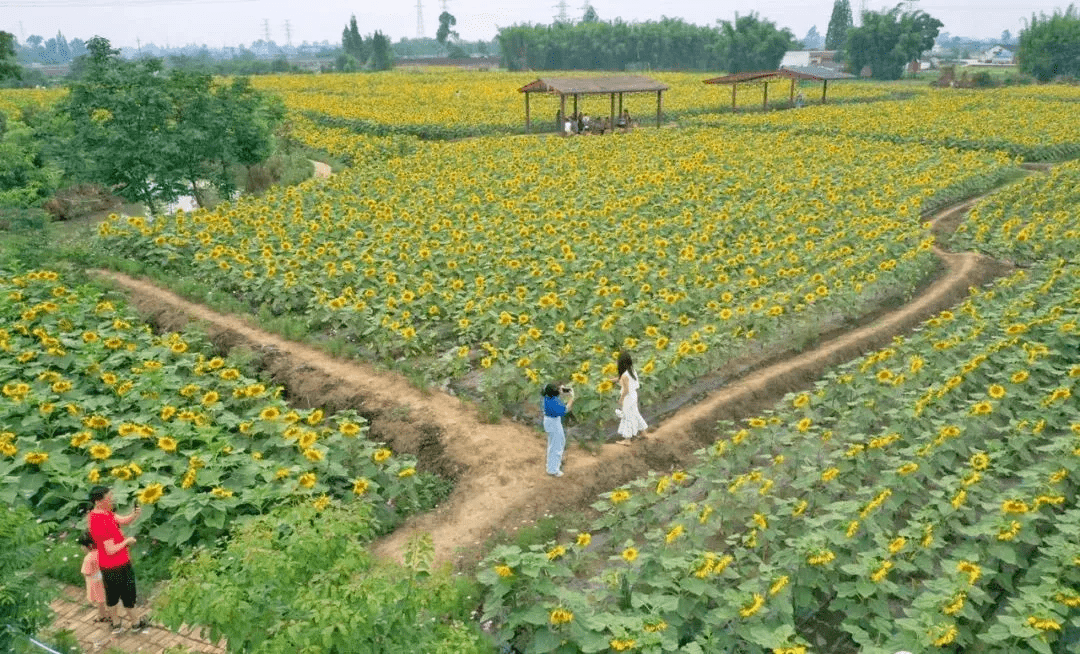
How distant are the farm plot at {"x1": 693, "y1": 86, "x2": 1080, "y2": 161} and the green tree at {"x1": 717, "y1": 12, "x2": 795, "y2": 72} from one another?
53.8 m

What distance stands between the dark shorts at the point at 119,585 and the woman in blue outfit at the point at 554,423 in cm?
441

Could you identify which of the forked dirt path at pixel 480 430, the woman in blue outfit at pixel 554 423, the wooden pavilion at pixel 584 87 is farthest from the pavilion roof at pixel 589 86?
the woman in blue outfit at pixel 554 423

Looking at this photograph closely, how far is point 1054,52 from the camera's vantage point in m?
76.8

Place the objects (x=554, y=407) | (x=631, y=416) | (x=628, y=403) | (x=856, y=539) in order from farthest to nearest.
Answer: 1. (x=631, y=416)
2. (x=628, y=403)
3. (x=554, y=407)
4. (x=856, y=539)

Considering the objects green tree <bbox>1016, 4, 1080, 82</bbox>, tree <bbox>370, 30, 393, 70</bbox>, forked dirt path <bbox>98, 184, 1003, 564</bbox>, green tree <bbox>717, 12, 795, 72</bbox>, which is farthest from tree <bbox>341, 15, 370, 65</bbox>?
forked dirt path <bbox>98, 184, 1003, 564</bbox>

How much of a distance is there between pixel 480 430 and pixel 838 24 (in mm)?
167706

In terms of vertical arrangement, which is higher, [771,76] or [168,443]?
[771,76]

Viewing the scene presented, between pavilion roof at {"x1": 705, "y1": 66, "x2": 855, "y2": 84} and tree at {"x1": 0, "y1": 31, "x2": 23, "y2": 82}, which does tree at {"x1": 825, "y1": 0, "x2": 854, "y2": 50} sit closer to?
pavilion roof at {"x1": 705, "y1": 66, "x2": 855, "y2": 84}

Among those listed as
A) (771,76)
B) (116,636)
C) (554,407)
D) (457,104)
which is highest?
(771,76)

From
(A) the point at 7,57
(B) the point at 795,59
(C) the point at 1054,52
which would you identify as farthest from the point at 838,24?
(A) the point at 7,57

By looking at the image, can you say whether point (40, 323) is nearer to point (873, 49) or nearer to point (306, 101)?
point (306, 101)

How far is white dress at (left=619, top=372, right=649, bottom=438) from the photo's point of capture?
9977 mm

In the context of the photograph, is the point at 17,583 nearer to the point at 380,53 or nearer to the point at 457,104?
the point at 457,104

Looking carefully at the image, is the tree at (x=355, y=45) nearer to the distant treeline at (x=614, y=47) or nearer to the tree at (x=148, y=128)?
the distant treeline at (x=614, y=47)
